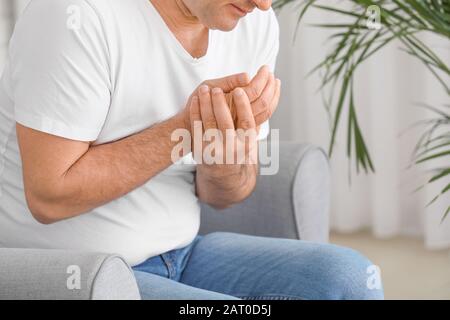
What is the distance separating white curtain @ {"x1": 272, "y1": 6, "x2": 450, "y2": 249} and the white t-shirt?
1.21 meters

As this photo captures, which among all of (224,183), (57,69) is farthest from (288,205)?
(57,69)

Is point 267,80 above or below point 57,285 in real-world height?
above

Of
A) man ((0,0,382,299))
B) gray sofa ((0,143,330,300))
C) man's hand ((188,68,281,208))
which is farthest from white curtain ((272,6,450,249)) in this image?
man's hand ((188,68,281,208))

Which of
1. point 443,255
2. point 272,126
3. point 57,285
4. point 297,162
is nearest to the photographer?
point 57,285

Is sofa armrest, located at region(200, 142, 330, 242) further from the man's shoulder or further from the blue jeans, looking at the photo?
the man's shoulder

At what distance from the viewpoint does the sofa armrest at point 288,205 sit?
4.87ft

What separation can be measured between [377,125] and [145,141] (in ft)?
4.95

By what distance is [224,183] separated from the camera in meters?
1.33

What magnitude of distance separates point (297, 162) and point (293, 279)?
0.29 m

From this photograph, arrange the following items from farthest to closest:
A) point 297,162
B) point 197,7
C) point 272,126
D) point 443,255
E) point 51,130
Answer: point 272,126 → point 443,255 → point 297,162 → point 197,7 → point 51,130

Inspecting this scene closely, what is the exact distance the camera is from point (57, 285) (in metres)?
0.93

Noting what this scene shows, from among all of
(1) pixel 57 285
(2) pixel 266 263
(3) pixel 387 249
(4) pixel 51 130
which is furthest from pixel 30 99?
(3) pixel 387 249

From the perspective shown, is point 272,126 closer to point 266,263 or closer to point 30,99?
point 266,263

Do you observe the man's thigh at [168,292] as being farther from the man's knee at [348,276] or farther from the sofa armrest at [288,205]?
the sofa armrest at [288,205]
